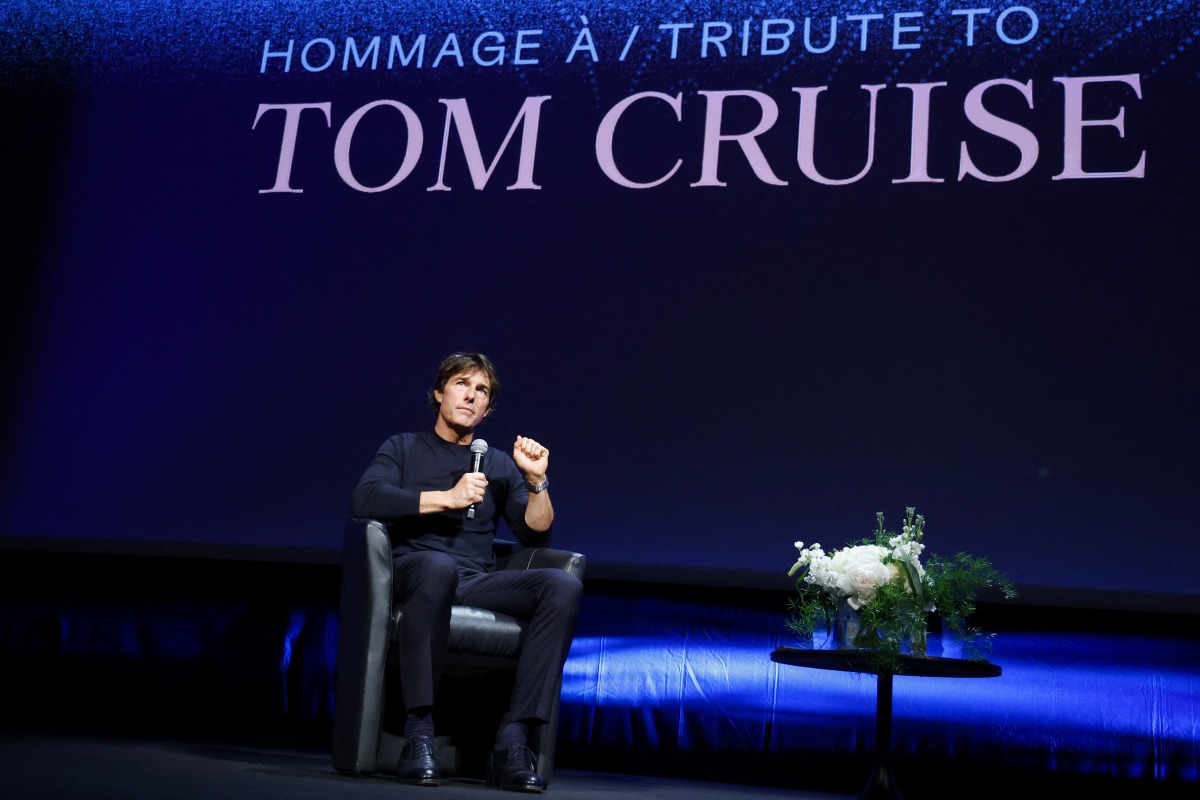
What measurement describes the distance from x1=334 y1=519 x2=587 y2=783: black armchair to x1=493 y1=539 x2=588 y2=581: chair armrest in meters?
0.21

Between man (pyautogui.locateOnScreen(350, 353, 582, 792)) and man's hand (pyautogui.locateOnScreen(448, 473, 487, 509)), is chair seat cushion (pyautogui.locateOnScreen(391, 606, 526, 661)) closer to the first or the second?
man (pyautogui.locateOnScreen(350, 353, 582, 792))

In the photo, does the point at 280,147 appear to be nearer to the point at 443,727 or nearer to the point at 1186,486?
the point at 443,727

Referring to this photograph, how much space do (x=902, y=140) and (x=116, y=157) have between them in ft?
8.00

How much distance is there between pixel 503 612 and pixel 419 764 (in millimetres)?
417

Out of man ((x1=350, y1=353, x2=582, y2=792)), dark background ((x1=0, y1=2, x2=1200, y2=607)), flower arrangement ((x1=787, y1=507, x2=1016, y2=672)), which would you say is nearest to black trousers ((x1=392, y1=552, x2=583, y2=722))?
man ((x1=350, y1=353, x2=582, y2=792))

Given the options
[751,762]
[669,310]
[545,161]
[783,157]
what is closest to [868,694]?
[751,762]

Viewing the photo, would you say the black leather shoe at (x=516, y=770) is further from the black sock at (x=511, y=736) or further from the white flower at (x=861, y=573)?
the white flower at (x=861, y=573)

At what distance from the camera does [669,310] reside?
3.74 metres

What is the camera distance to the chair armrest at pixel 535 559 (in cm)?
309

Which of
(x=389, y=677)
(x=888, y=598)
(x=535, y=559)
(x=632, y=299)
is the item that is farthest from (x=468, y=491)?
(x=632, y=299)

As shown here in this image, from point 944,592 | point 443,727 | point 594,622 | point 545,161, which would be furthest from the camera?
point 545,161

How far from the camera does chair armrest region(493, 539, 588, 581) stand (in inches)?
122

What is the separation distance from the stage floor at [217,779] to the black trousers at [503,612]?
201mm

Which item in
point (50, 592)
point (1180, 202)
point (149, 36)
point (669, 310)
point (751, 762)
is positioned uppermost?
point (149, 36)
